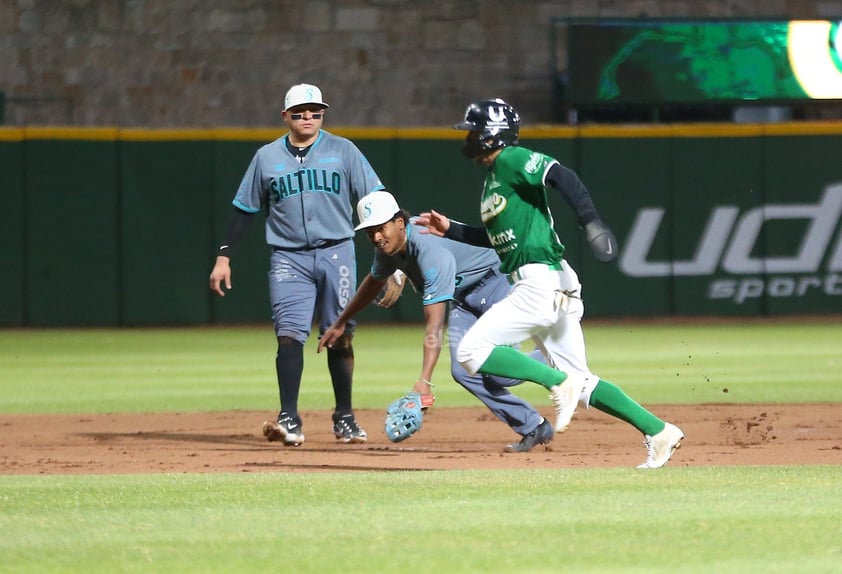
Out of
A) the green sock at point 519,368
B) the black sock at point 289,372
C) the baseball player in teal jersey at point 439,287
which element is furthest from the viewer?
the black sock at point 289,372

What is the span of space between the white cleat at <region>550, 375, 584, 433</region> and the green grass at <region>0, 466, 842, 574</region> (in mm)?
236

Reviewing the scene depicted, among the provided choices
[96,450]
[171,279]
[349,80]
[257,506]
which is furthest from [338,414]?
[349,80]

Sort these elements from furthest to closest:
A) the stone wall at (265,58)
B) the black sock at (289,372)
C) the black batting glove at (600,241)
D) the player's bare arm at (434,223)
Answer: the stone wall at (265,58)
the black sock at (289,372)
the player's bare arm at (434,223)
the black batting glove at (600,241)

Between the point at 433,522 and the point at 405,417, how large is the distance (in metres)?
1.93

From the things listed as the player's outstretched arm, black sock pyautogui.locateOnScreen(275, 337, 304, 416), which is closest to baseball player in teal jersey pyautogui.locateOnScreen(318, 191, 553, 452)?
black sock pyautogui.locateOnScreen(275, 337, 304, 416)

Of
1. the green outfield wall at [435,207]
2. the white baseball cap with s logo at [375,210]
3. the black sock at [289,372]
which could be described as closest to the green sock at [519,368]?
the white baseball cap with s logo at [375,210]

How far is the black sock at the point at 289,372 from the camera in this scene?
7996mm

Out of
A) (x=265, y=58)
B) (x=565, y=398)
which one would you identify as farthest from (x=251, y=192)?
(x=265, y=58)

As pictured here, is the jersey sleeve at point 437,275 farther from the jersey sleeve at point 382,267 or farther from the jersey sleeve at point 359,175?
the jersey sleeve at point 359,175

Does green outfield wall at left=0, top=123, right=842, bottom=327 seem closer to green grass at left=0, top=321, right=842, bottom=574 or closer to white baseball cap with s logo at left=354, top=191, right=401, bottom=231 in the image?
white baseball cap with s logo at left=354, top=191, right=401, bottom=231

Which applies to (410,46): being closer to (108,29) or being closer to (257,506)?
(108,29)

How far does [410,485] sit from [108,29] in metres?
Answer: 15.3

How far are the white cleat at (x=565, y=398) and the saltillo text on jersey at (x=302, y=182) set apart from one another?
238 cm

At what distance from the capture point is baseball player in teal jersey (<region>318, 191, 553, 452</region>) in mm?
7107
